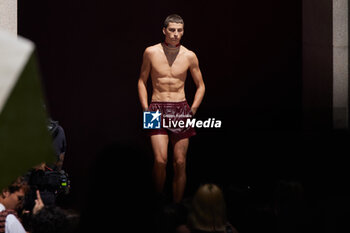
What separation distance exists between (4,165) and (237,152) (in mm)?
5386

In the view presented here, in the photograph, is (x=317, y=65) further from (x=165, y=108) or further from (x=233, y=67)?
(x=165, y=108)

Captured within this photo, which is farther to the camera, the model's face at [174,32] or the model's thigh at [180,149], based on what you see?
the model's thigh at [180,149]

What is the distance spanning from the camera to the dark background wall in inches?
250

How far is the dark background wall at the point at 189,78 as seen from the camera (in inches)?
250

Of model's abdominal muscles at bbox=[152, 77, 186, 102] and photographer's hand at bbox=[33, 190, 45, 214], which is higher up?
model's abdominal muscles at bbox=[152, 77, 186, 102]

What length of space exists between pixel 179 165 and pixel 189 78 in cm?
110

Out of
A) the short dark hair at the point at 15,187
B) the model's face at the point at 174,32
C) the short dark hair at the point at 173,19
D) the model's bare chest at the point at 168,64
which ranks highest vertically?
the short dark hair at the point at 173,19

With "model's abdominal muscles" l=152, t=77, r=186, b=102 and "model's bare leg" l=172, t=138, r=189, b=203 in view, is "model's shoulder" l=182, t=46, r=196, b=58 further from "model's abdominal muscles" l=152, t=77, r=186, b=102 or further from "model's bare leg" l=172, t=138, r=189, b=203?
"model's bare leg" l=172, t=138, r=189, b=203

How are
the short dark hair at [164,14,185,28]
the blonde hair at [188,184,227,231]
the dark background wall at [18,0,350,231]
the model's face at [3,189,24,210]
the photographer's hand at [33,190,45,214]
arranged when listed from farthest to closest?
the dark background wall at [18,0,350,231] < the short dark hair at [164,14,185,28] < the photographer's hand at [33,190,45,214] < the model's face at [3,189,24,210] < the blonde hair at [188,184,227,231]

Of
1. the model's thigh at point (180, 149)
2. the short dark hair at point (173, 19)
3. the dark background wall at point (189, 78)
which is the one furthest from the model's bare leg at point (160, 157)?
the short dark hair at point (173, 19)

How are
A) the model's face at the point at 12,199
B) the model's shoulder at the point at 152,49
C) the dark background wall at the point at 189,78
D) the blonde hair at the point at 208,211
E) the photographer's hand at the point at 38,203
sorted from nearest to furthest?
the blonde hair at the point at 208,211 < the model's face at the point at 12,199 < the photographer's hand at the point at 38,203 < the model's shoulder at the point at 152,49 < the dark background wall at the point at 189,78

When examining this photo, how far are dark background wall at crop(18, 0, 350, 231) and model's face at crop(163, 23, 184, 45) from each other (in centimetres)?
30

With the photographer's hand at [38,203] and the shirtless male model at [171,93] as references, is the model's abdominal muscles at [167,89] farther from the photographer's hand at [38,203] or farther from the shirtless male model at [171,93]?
the photographer's hand at [38,203]
